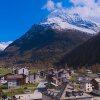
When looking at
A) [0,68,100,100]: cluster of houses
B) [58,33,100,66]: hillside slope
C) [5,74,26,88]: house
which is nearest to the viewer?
[0,68,100,100]: cluster of houses

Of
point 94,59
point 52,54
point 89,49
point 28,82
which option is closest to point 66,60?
point 89,49

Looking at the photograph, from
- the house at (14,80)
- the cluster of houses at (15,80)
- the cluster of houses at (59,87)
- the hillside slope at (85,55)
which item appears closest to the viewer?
the cluster of houses at (59,87)

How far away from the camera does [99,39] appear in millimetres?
143625

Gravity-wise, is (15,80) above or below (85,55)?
below

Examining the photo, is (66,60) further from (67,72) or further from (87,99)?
(87,99)

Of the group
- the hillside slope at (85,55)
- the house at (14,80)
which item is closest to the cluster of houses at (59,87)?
the house at (14,80)

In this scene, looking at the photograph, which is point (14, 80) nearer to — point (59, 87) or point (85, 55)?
point (59, 87)

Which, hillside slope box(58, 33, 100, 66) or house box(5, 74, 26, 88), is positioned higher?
hillside slope box(58, 33, 100, 66)

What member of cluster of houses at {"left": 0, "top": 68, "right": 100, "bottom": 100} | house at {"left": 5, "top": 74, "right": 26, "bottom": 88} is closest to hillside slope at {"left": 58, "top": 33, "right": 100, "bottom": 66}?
cluster of houses at {"left": 0, "top": 68, "right": 100, "bottom": 100}

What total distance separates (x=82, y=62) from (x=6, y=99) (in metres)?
79.9

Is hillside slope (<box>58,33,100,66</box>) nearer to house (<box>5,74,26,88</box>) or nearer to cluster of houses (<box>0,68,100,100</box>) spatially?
cluster of houses (<box>0,68,100,100</box>)

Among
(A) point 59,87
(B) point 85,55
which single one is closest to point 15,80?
(A) point 59,87

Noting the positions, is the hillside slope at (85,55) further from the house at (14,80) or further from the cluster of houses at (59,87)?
the house at (14,80)

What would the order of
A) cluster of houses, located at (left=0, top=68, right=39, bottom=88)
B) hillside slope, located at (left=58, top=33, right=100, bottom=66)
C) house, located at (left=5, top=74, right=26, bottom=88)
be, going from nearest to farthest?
house, located at (left=5, top=74, right=26, bottom=88) < cluster of houses, located at (left=0, top=68, right=39, bottom=88) < hillside slope, located at (left=58, top=33, right=100, bottom=66)
